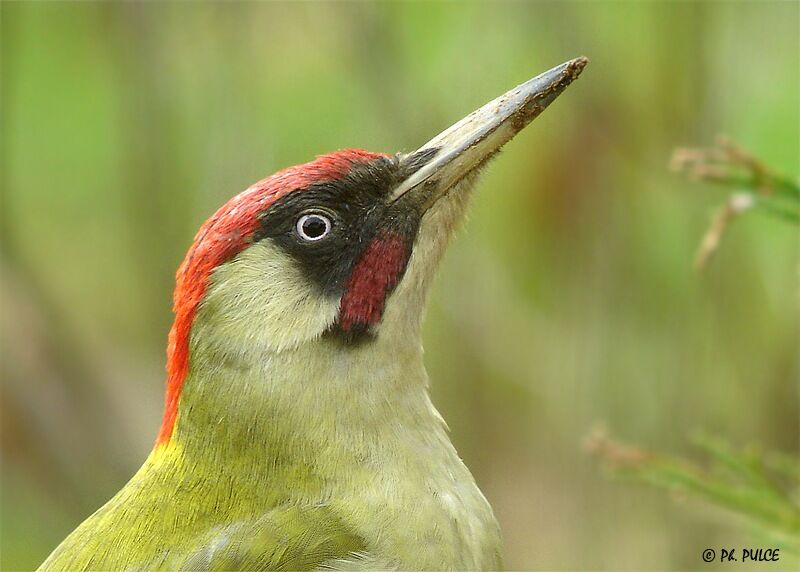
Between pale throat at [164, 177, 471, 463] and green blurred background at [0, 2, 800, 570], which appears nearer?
pale throat at [164, 177, 471, 463]

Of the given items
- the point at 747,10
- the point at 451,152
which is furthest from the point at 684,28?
the point at 451,152

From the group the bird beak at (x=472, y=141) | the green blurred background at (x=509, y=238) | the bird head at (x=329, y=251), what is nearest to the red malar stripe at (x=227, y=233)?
the bird head at (x=329, y=251)

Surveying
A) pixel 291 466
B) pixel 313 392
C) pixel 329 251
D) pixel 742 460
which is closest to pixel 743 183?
pixel 742 460

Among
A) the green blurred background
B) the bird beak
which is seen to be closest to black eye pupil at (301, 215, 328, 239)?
the bird beak

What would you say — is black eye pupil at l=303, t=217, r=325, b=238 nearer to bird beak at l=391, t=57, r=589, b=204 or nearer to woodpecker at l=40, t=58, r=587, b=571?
woodpecker at l=40, t=58, r=587, b=571

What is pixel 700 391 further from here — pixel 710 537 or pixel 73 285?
pixel 73 285

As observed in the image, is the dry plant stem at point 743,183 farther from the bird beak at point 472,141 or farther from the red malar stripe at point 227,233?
the red malar stripe at point 227,233

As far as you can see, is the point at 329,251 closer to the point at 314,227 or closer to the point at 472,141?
the point at 314,227

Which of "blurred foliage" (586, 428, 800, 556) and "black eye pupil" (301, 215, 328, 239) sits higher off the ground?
"black eye pupil" (301, 215, 328, 239)
